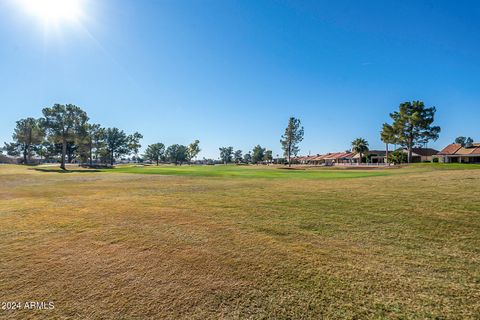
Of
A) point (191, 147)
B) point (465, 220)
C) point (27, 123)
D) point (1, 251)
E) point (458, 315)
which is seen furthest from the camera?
point (191, 147)

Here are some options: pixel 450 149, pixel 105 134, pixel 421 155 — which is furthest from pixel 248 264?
pixel 105 134

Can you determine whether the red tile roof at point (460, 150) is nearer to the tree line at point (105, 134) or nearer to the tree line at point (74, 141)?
the tree line at point (105, 134)

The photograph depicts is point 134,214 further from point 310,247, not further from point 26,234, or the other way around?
point 310,247

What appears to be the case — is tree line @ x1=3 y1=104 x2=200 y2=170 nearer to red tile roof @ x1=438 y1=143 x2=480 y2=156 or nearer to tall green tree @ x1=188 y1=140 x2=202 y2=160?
tall green tree @ x1=188 y1=140 x2=202 y2=160

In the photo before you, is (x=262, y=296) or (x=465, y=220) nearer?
(x=262, y=296)

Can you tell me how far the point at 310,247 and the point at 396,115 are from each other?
243ft

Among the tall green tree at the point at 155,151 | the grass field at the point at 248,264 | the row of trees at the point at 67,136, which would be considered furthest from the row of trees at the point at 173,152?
the grass field at the point at 248,264

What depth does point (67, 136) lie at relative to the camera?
6325cm

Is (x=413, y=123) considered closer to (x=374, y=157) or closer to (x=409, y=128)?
(x=409, y=128)

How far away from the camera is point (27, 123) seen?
8644 centimetres

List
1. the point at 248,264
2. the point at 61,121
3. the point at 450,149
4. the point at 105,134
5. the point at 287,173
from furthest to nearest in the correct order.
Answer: the point at 105,134 < the point at 450,149 < the point at 61,121 < the point at 287,173 < the point at 248,264

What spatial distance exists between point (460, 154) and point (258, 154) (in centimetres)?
11639

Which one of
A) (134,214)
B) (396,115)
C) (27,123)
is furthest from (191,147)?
(134,214)

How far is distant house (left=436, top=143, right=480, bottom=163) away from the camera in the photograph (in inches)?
2559
